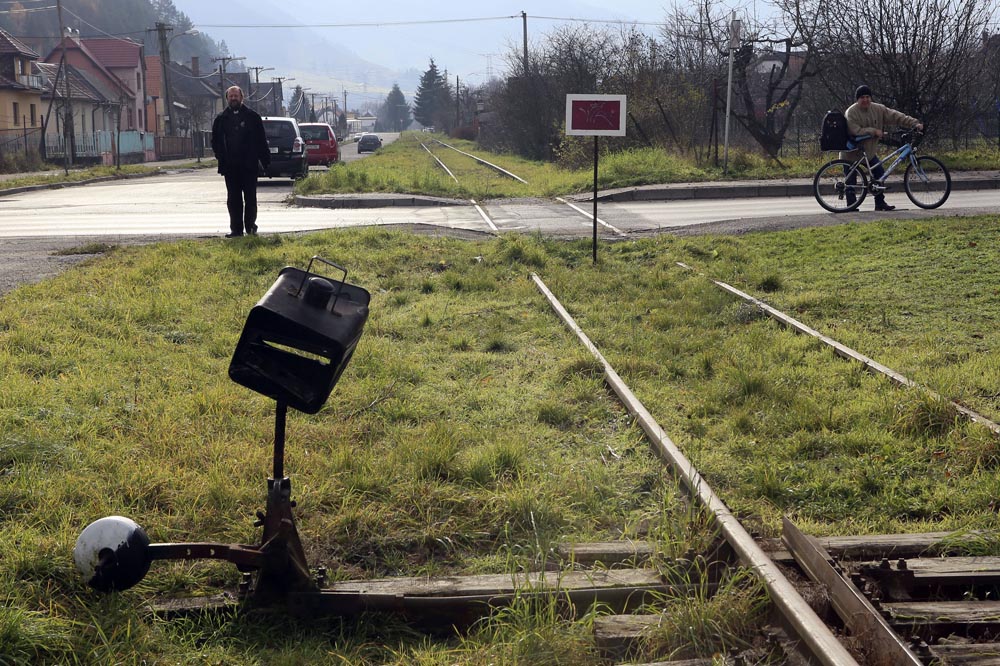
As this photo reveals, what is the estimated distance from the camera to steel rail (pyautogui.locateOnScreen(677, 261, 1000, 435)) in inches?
206

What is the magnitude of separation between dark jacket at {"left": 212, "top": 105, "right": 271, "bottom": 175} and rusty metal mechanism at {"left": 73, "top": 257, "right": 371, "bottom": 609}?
10.1 m

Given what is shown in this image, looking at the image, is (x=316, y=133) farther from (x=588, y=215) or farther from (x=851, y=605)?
(x=851, y=605)

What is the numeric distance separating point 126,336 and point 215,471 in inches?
137

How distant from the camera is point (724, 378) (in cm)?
636

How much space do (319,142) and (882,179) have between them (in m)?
26.3

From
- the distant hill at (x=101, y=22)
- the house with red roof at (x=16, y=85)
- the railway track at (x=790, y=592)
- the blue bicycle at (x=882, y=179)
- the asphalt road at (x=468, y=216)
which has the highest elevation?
the distant hill at (x=101, y=22)

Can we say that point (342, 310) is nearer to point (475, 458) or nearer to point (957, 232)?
point (475, 458)

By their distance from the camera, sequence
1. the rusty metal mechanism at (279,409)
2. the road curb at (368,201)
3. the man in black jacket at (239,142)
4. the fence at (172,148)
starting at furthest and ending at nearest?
1. the fence at (172,148)
2. the road curb at (368,201)
3. the man in black jacket at (239,142)
4. the rusty metal mechanism at (279,409)

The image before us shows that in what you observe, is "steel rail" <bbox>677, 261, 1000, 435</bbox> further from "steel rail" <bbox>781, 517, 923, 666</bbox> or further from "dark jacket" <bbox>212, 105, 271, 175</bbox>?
"dark jacket" <bbox>212, 105, 271, 175</bbox>

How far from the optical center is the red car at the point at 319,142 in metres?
37.4

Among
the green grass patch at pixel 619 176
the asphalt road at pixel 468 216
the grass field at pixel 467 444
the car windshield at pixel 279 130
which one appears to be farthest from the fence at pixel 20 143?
the grass field at pixel 467 444

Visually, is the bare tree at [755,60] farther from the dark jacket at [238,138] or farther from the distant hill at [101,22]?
the distant hill at [101,22]

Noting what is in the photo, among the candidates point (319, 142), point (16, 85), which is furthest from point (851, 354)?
point (16, 85)

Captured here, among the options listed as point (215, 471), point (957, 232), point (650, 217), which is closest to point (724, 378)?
point (215, 471)
